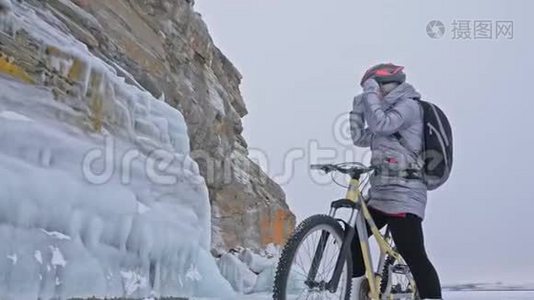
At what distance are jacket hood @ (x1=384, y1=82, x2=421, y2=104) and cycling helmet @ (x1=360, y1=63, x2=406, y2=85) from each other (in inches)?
1.7

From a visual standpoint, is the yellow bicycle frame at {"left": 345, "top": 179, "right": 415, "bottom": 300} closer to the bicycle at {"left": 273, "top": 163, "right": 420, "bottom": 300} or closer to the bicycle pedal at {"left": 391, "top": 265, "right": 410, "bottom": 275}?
the bicycle at {"left": 273, "top": 163, "right": 420, "bottom": 300}

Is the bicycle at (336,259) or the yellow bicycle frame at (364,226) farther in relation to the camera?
the yellow bicycle frame at (364,226)

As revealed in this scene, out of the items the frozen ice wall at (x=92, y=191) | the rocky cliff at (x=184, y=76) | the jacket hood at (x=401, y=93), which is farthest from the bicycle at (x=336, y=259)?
the rocky cliff at (x=184, y=76)

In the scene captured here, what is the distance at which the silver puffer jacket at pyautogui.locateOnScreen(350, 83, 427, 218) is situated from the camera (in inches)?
117

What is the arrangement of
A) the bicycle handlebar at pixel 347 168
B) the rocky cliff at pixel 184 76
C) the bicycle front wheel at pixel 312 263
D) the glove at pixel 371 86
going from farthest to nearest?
the rocky cliff at pixel 184 76, the glove at pixel 371 86, the bicycle handlebar at pixel 347 168, the bicycle front wheel at pixel 312 263

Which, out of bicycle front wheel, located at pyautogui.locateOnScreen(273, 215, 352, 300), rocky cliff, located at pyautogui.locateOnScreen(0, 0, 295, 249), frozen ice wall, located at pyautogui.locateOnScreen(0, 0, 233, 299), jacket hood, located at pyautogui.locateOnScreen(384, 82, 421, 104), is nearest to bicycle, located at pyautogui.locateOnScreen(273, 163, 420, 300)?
bicycle front wheel, located at pyautogui.locateOnScreen(273, 215, 352, 300)

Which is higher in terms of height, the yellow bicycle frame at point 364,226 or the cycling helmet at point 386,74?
the cycling helmet at point 386,74

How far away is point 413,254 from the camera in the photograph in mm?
2955

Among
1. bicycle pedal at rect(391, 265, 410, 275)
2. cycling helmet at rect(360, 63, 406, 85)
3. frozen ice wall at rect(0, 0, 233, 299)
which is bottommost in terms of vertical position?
bicycle pedal at rect(391, 265, 410, 275)

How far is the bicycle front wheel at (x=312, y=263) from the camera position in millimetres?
2539

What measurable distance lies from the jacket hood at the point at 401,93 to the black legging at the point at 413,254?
0.54 metres

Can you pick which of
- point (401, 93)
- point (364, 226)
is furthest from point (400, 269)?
point (401, 93)

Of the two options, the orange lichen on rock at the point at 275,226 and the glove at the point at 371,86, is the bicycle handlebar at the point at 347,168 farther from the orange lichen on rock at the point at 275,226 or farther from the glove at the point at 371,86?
the orange lichen on rock at the point at 275,226

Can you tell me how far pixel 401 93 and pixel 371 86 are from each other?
0.51 feet
